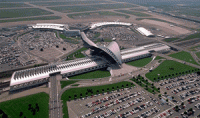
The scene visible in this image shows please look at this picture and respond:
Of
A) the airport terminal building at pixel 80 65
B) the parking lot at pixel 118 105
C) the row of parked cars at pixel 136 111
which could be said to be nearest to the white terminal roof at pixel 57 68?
the airport terminal building at pixel 80 65

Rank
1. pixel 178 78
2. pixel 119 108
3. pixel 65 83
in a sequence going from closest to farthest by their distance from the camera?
pixel 119 108 → pixel 65 83 → pixel 178 78

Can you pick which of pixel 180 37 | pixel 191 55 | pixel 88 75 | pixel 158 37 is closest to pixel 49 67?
pixel 88 75

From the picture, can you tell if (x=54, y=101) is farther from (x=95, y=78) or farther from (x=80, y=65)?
(x=80, y=65)

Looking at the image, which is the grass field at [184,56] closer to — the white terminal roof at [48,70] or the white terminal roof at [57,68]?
the white terminal roof at [57,68]

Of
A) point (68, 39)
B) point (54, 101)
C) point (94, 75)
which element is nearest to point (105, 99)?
point (94, 75)

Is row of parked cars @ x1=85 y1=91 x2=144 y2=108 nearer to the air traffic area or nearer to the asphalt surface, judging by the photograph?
the air traffic area

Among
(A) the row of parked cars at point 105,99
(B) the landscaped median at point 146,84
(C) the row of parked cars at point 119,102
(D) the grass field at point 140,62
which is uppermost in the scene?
(D) the grass field at point 140,62
